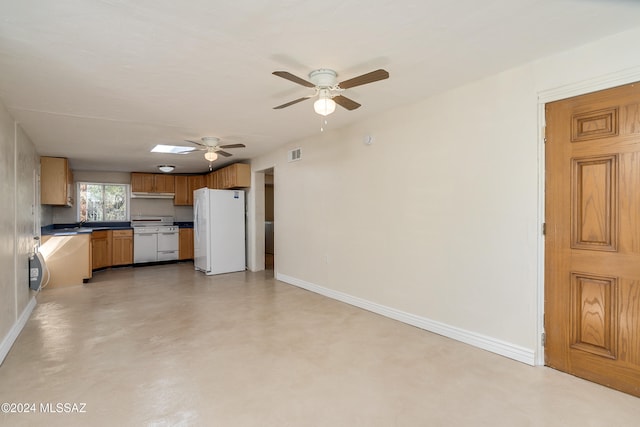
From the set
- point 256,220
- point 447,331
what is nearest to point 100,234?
point 256,220

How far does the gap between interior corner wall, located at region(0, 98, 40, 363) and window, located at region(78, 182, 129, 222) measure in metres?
3.58

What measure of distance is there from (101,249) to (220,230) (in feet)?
9.77

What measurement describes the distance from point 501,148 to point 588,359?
168 cm

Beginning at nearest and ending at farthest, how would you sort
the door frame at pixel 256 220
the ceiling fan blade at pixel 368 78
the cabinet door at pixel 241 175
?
1. the ceiling fan blade at pixel 368 78
2. the cabinet door at pixel 241 175
3. the door frame at pixel 256 220

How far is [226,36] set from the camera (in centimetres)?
206

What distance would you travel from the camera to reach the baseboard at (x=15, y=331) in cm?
273

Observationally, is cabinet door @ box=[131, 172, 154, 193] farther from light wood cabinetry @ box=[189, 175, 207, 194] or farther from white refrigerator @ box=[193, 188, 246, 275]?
white refrigerator @ box=[193, 188, 246, 275]

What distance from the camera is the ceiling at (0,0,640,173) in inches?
71.1

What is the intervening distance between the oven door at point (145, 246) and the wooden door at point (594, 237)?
7903mm

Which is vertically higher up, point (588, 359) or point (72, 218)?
point (72, 218)

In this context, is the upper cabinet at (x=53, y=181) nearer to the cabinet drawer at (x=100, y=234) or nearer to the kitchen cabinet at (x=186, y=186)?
the cabinet drawer at (x=100, y=234)

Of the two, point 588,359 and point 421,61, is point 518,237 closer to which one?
point 588,359

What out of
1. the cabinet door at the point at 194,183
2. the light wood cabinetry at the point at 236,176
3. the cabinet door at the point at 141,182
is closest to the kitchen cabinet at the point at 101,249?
the cabinet door at the point at 141,182

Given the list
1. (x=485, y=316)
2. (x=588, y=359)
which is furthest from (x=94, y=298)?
(x=588, y=359)
